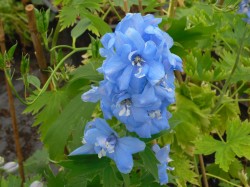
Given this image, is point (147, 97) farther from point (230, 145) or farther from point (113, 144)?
point (230, 145)

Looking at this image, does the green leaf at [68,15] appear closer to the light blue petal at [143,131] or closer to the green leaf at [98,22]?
the green leaf at [98,22]

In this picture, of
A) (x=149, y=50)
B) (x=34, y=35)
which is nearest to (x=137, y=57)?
(x=149, y=50)

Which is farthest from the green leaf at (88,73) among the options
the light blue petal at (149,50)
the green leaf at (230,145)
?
the green leaf at (230,145)

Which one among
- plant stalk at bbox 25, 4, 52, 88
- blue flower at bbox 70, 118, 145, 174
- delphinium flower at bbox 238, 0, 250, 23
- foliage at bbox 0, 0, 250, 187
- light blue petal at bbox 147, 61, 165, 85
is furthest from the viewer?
delphinium flower at bbox 238, 0, 250, 23

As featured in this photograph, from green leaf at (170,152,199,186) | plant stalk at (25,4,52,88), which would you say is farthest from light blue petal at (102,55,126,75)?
green leaf at (170,152,199,186)

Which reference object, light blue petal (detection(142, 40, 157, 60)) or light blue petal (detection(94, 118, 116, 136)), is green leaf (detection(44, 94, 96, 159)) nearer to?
light blue petal (detection(94, 118, 116, 136))
